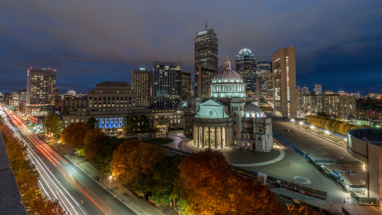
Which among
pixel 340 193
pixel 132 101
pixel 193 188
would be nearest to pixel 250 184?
pixel 193 188

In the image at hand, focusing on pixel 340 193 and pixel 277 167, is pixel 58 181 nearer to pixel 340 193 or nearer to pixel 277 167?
pixel 277 167

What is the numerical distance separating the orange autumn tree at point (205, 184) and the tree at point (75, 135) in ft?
137

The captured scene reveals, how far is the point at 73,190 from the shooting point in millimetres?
36688

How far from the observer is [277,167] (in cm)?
4750

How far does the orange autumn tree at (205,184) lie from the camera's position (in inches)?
1001

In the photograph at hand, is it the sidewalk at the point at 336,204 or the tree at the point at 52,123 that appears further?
the tree at the point at 52,123

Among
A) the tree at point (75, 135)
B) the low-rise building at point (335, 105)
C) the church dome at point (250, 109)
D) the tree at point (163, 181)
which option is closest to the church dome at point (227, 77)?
the church dome at point (250, 109)

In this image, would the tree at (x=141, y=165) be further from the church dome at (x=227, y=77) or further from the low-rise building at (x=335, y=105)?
the low-rise building at (x=335, y=105)

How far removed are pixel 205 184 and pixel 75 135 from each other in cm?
4995

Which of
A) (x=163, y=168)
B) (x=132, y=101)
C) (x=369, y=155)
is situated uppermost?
(x=132, y=101)

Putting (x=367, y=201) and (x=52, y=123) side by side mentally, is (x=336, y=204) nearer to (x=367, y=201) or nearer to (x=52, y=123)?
(x=367, y=201)

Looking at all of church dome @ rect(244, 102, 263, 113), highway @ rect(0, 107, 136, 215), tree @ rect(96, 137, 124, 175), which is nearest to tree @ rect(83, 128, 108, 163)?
tree @ rect(96, 137, 124, 175)

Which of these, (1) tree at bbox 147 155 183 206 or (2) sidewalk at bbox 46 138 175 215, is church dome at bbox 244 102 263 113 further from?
(2) sidewalk at bbox 46 138 175 215

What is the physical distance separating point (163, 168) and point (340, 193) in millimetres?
34642
